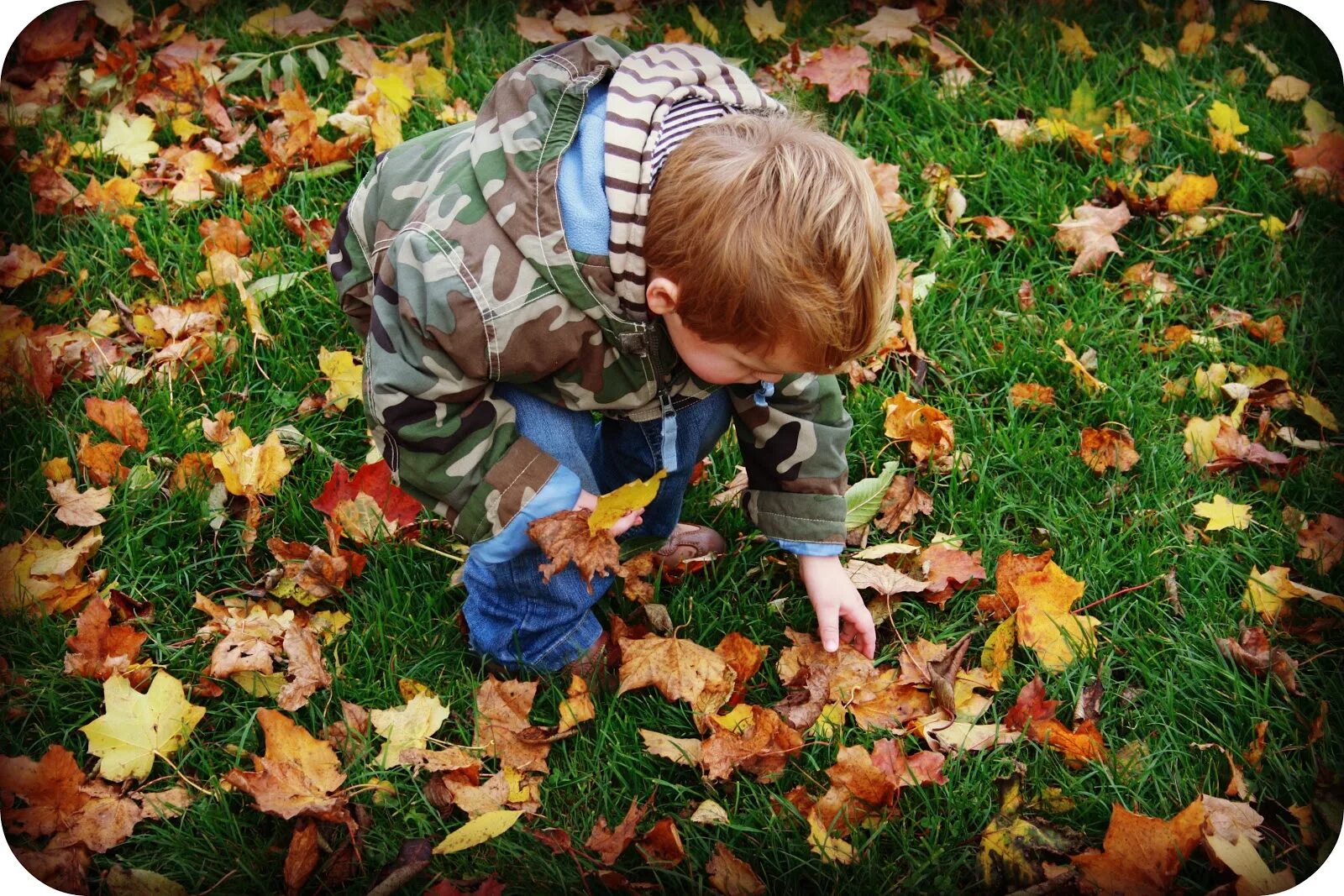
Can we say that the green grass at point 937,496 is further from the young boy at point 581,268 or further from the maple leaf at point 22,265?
the young boy at point 581,268

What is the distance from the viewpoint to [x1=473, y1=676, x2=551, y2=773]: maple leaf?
1.90m

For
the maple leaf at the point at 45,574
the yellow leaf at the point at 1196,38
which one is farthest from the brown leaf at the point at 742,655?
the yellow leaf at the point at 1196,38

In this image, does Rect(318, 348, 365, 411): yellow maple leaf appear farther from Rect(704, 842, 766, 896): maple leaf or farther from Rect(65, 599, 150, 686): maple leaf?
Rect(704, 842, 766, 896): maple leaf

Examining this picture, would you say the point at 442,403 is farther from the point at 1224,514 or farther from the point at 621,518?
the point at 1224,514

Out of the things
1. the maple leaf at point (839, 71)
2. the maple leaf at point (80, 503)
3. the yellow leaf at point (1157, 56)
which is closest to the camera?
the maple leaf at point (80, 503)

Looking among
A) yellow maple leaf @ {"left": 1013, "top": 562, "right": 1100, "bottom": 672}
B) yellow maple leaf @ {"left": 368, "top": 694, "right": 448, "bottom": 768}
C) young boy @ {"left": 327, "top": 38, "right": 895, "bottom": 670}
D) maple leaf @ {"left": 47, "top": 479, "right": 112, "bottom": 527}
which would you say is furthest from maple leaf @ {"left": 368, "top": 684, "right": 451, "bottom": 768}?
yellow maple leaf @ {"left": 1013, "top": 562, "right": 1100, "bottom": 672}

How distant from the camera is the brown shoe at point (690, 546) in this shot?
87.2 inches

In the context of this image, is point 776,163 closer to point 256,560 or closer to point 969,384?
point 969,384

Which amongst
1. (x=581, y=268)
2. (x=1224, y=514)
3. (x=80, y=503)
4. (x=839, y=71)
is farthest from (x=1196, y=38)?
(x=80, y=503)

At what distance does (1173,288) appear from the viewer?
8.95 ft

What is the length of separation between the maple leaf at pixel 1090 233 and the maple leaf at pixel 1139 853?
145 cm

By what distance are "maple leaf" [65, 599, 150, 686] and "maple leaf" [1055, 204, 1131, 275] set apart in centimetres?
222

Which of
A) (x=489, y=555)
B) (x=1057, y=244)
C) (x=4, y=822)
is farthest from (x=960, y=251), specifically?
(x=4, y=822)

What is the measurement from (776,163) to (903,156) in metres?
1.52
